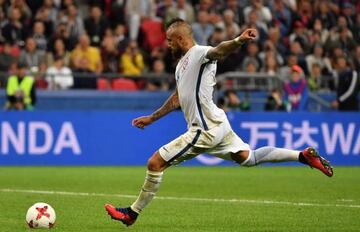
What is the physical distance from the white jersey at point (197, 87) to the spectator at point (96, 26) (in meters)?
13.5

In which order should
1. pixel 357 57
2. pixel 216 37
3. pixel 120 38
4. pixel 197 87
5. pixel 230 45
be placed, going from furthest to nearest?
pixel 357 57 < pixel 120 38 < pixel 216 37 < pixel 197 87 < pixel 230 45

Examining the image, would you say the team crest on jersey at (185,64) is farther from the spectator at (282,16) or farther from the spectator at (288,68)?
the spectator at (282,16)

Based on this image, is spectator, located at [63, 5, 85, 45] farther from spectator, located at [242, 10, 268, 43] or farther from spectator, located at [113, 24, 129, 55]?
spectator, located at [242, 10, 268, 43]

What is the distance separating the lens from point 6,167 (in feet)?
63.5

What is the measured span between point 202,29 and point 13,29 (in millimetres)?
4662

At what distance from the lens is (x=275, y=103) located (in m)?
22.0

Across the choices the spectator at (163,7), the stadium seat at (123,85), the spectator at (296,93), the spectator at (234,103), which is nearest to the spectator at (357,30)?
the spectator at (296,93)

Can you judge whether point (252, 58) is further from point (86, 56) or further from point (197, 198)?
point (197, 198)

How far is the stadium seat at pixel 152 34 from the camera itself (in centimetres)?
2402

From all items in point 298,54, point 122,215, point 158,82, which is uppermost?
point 122,215

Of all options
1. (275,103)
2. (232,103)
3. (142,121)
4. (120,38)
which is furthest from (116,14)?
(142,121)

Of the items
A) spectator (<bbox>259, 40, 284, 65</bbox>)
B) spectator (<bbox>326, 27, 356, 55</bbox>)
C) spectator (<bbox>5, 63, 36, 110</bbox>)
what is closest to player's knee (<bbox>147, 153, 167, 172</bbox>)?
spectator (<bbox>5, 63, 36, 110</bbox>)

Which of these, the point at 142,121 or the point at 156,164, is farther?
the point at 142,121

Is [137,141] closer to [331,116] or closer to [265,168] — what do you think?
[265,168]
